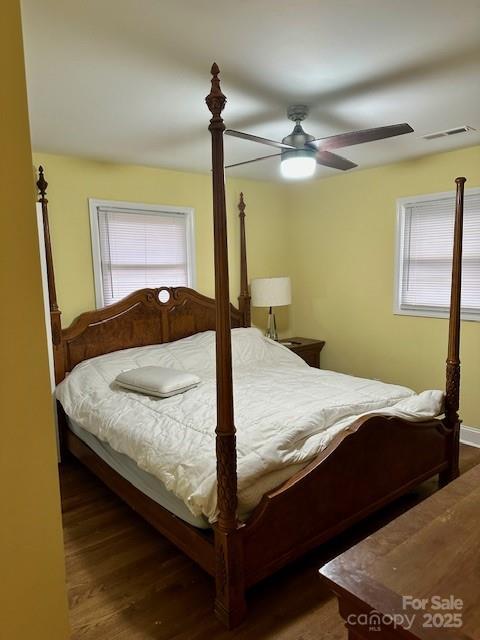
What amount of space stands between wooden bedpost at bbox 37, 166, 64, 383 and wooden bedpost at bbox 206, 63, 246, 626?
2.03 m

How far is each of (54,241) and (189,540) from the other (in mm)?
2488

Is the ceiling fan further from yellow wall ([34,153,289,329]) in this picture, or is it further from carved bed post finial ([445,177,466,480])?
yellow wall ([34,153,289,329])

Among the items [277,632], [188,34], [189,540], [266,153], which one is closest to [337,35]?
[188,34]

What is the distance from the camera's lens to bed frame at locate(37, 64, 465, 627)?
169 cm

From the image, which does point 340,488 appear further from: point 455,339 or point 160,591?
point 455,339

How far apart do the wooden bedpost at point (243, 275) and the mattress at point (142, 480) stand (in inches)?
81.2

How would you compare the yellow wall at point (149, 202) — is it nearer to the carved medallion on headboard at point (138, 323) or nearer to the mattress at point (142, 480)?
the carved medallion on headboard at point (138, 323)

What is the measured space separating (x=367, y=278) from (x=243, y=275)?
124 cm

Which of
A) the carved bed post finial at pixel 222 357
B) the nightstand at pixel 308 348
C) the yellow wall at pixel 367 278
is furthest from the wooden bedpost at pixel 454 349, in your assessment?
the nightstand at pixel 308 348

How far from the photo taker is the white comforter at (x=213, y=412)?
1916 millimetres

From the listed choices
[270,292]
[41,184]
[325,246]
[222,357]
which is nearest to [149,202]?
[41,184]

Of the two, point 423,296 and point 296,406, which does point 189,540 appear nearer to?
point 296,406

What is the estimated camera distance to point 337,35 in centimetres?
168

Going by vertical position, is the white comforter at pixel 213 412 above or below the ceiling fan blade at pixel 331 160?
below
